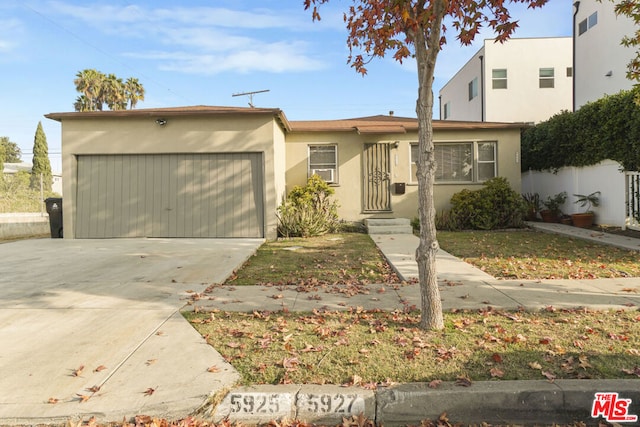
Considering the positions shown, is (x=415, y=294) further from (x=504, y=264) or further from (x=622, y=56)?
(x=622, y=56)

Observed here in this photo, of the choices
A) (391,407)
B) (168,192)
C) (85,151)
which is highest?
(85,151)

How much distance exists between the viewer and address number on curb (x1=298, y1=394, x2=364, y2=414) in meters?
2.79

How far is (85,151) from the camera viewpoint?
11500 millimetres

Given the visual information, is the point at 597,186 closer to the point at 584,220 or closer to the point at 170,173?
the point at 584,220

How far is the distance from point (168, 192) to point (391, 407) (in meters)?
9.97

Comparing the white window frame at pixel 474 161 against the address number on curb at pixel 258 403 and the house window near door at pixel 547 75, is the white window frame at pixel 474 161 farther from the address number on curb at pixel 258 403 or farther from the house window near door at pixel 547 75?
the address number on curb at pixel 258 403

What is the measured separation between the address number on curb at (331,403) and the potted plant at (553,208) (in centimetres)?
1316

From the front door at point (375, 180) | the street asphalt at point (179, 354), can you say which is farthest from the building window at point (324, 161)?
the street asphalt at point (179, 354)

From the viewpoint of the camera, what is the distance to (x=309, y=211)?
39.1ft

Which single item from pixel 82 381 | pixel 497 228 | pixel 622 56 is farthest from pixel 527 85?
pixel 82 381

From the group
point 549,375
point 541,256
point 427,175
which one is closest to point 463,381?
point 549,375

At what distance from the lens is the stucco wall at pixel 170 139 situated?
446 inches

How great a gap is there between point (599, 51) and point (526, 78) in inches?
197

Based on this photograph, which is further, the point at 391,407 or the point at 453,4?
the point at 453,4
